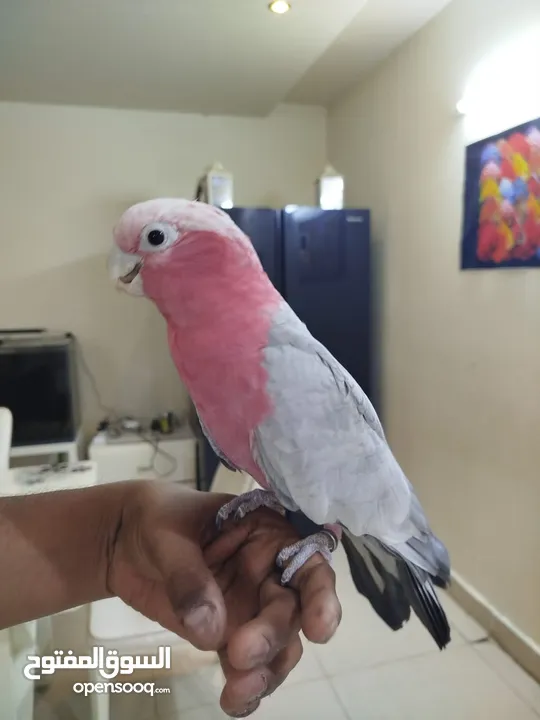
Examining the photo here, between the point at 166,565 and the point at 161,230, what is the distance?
0.44 meters

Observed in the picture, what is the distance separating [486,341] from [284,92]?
148 centimetres

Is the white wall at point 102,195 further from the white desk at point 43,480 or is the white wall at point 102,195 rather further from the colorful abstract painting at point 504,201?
the colorful abstract painting at point 504,201

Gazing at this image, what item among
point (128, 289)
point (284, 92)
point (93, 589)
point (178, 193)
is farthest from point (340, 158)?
point (93, 589)

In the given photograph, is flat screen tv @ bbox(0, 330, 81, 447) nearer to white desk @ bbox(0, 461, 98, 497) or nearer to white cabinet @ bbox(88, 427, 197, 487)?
white cabinet @ bbox(88, 427, 197, 487)

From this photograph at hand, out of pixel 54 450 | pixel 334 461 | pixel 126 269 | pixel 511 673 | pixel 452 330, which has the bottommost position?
pixel 511 673

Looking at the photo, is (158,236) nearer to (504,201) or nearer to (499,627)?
(504,201)

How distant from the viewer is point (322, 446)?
0.76 meters

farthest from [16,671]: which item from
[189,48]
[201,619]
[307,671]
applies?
[189,48]

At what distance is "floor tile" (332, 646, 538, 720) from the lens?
157cm

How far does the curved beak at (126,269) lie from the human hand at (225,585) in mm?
343

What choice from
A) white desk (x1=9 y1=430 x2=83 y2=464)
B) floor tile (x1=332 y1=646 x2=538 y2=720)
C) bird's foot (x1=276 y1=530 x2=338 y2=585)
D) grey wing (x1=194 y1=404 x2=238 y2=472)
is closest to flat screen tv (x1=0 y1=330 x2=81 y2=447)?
white desk (x1=9 y1=430 x2=83 y2=464)

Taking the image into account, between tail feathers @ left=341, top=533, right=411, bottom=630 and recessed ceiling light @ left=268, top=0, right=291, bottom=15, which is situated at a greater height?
recessed ceiling light @ left=268, top=0, right=291, bottom=15

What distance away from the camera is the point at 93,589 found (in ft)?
2.85

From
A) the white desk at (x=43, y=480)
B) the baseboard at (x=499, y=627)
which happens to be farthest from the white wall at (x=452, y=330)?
the white desk at (x=43, y=480)
